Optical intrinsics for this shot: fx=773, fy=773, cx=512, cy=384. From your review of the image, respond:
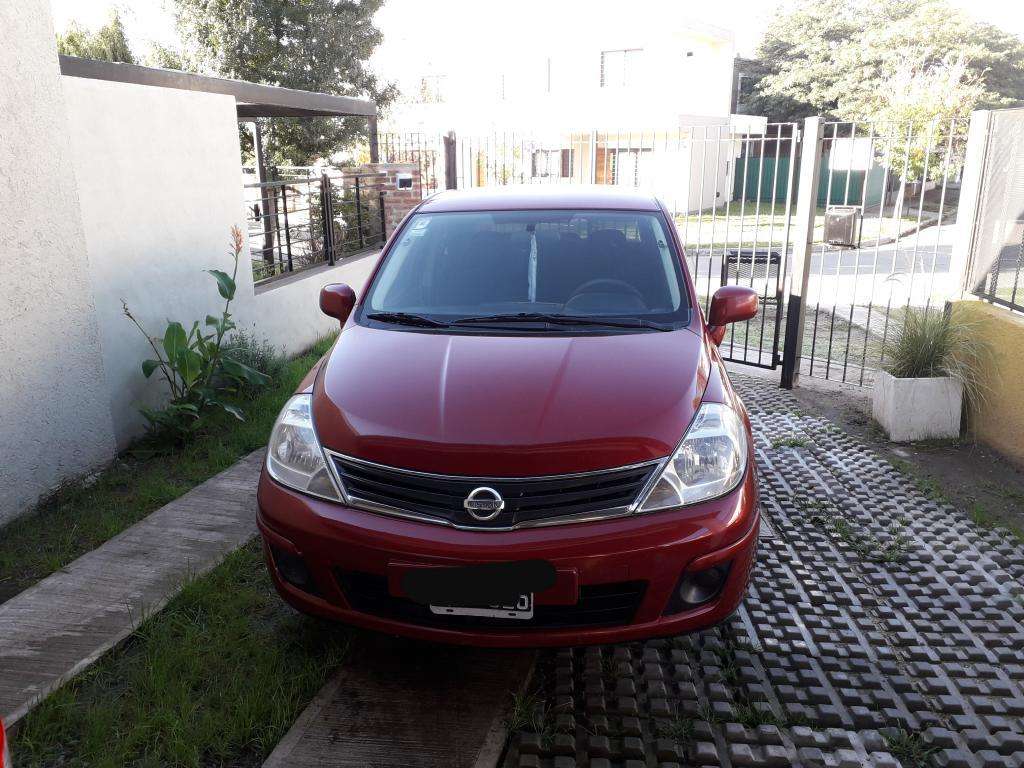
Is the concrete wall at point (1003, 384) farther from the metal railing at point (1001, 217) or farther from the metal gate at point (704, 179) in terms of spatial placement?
the metal gate at point (704, 179)

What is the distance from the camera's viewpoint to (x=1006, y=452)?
4820 millimetres

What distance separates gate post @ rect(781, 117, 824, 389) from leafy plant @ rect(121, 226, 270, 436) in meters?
4.13

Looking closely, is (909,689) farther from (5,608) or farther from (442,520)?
(5,608)

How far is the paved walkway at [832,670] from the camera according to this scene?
7.93ft

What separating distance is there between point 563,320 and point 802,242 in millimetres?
3552

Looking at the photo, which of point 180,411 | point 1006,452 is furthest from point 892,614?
point 180,411

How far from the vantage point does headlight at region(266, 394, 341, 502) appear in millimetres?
2594

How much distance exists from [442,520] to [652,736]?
0.97 meters

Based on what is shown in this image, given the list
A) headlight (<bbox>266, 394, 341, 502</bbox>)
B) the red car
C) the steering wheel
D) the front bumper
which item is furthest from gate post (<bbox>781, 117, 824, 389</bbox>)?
headlight (<bbox>266, 394, 341, 502</bbox>)

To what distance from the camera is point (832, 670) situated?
9.21ft

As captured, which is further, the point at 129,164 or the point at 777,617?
the point at 129,164

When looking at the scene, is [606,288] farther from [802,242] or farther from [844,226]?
[844,226]

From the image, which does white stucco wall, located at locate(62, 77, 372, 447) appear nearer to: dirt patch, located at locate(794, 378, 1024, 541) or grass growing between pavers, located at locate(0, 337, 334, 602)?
grass growing between pavers, located at locate(0, 337, 334, 602)

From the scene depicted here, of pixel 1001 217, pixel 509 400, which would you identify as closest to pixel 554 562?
pixel 509 400
